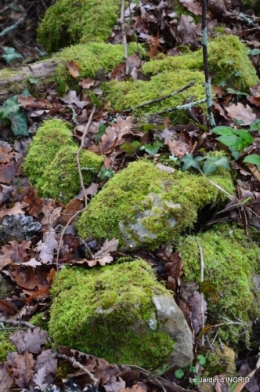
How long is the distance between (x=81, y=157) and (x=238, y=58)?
214 cm

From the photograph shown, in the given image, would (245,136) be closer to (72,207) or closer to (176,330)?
(72,207)

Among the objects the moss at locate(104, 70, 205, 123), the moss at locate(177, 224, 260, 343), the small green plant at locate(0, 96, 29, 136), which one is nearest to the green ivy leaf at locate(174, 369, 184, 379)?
the moss at locate(177, 224, 260, 343)

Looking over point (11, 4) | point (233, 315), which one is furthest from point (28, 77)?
point (11, 4)

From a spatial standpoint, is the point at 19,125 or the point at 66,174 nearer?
the point at 66,174

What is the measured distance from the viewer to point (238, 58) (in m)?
4.62

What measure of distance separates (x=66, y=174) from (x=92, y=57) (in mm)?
1955

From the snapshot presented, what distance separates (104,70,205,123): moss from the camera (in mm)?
4285

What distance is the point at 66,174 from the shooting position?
12.4 ft

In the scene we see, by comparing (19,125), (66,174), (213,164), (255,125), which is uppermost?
(255,125)

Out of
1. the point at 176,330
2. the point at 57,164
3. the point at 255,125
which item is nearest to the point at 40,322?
the point at 176,330

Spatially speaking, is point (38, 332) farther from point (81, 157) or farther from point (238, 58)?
point (238, 58)

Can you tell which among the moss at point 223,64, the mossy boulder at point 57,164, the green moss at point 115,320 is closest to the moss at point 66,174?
the mossy boulder at point 57,164

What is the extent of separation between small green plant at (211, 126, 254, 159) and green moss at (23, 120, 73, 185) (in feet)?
4.78

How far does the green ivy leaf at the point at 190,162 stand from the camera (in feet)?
11.5
